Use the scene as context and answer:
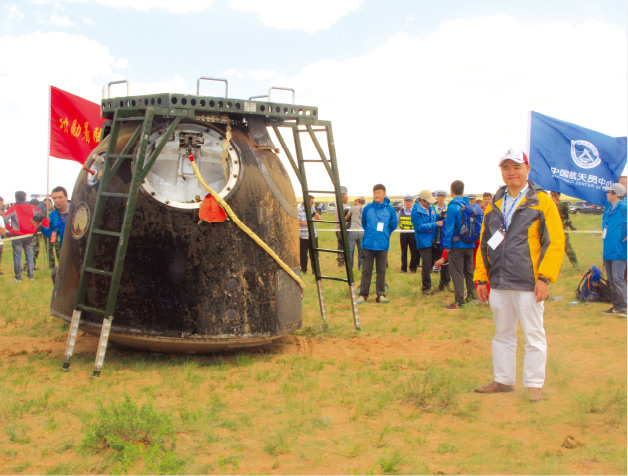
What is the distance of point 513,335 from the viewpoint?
5.68 m

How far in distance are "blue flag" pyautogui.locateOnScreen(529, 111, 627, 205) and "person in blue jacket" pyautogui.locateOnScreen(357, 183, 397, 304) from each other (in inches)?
114

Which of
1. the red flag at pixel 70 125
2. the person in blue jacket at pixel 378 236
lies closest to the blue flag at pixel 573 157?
the person in blue jacket at pixel 378 236

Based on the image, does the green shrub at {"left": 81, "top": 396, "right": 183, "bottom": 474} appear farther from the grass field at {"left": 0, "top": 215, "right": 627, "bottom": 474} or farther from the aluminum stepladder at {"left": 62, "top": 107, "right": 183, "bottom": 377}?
the aluminum stepladder at {"left": 62, "top": 107, "right": 183, "bottom": 377}

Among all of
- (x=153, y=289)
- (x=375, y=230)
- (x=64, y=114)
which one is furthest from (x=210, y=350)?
(x=64, y=114)

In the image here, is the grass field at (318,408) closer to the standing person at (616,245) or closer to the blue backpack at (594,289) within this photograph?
the standing person at (616,245)

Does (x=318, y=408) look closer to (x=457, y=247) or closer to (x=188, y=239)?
(x=188, y=239)

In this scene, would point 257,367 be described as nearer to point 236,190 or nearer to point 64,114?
point 236,190

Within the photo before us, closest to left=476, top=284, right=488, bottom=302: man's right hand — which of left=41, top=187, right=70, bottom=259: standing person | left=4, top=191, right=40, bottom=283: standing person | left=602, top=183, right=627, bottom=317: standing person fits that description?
left=602, top=183, right=627, bottom=317: standing person

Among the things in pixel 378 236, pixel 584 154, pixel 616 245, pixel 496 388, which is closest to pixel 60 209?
pixel 378 236

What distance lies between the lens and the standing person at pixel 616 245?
9.30m

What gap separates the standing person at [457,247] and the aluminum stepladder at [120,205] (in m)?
5.25

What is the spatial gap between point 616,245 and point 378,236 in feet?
12.7

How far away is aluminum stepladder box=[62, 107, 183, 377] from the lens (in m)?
6.17

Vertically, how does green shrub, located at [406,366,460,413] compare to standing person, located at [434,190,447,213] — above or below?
below
